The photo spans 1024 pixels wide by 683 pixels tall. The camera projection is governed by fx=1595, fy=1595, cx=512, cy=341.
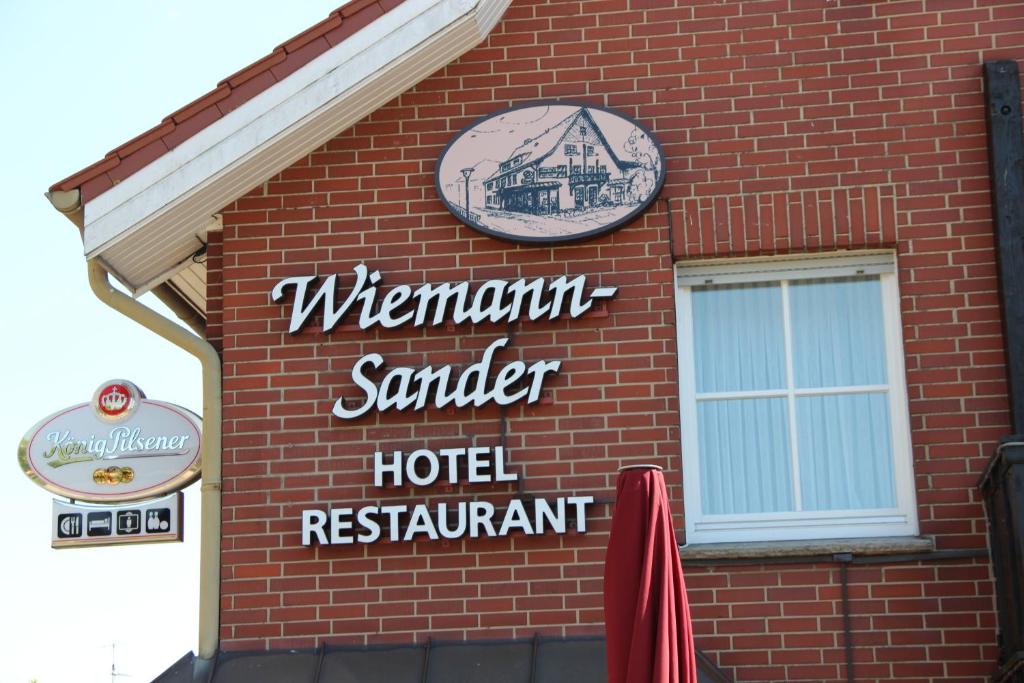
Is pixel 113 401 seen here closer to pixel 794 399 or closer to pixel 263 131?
pixel 263 131

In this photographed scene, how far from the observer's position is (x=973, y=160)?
9.25 meters

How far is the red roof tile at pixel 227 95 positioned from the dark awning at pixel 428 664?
109 inches

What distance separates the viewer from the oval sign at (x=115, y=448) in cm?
922

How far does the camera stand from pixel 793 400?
920cm

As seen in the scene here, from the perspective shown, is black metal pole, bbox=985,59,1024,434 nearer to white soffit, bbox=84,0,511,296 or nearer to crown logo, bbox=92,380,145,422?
white soffit, bbox=84,0,511,296

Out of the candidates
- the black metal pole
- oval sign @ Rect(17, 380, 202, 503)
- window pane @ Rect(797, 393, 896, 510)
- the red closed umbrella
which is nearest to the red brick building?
window pane @ Rect(797, 393, 896, 510)

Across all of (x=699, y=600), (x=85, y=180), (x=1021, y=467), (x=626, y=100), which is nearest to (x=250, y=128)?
(x=85, y=180)

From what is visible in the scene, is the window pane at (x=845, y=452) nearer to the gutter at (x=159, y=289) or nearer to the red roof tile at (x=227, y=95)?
the red roof tile at (x=227, y=95)

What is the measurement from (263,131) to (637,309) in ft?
7.79

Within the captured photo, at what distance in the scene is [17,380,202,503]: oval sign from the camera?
9219 mm

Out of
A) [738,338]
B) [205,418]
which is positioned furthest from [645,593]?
[205,418]

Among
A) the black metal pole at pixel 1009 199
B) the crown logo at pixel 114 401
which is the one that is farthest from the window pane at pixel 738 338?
the crown logo at pixel 114 401

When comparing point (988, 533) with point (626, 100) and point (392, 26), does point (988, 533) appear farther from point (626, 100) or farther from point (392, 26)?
point (392, 26)

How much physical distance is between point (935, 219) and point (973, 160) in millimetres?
437
